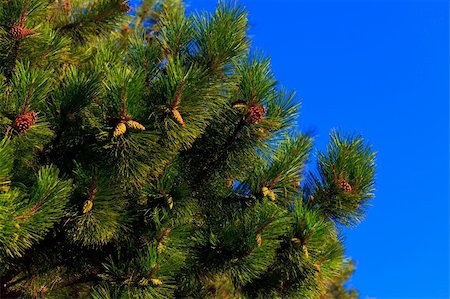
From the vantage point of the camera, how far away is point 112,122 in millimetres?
3098

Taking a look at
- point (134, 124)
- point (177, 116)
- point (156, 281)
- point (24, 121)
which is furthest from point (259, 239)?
point (24, 121)

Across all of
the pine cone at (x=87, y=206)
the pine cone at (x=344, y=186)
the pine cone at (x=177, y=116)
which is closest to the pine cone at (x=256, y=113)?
the pine cone at (x=177, y=116)

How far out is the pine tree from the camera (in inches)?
123

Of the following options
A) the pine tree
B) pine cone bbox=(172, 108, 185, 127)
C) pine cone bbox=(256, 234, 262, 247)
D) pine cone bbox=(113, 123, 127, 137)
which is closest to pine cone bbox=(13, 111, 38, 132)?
the pine tree

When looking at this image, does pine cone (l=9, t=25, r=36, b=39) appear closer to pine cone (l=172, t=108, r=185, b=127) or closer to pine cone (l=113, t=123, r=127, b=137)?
pine cone (l=113, t=123, r=127, b=137)

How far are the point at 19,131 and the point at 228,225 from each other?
127cm

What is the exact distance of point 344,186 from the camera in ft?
12.7

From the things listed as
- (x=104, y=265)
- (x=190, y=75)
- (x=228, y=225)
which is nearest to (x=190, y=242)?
(x=228, y=225)

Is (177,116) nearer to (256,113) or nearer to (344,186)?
(256,113)

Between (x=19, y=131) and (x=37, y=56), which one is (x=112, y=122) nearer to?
(x=19, y=131)

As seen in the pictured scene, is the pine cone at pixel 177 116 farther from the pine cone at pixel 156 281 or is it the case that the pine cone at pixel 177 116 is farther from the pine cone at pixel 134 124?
the pine cone at pixel 156 281

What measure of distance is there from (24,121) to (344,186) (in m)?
1.89

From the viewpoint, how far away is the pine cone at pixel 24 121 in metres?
3.07

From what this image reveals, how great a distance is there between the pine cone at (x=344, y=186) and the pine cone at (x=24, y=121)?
6.01 feet
